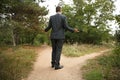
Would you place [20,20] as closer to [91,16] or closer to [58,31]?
[91,16]

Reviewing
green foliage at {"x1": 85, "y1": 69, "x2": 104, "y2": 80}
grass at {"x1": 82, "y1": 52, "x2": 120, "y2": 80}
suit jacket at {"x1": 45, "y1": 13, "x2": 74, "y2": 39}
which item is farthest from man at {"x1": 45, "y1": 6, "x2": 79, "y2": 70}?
green foliage at {"x1": 85, "y1": 69, "x2": 104, "y2": 80}

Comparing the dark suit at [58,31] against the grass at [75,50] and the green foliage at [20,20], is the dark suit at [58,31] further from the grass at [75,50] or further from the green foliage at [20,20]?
the grass at [75,50]

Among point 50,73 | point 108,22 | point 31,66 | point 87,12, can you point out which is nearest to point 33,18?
point 87,12

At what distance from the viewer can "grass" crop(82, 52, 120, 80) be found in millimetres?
8284

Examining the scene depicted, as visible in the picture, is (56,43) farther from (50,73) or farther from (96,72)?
(96,72)

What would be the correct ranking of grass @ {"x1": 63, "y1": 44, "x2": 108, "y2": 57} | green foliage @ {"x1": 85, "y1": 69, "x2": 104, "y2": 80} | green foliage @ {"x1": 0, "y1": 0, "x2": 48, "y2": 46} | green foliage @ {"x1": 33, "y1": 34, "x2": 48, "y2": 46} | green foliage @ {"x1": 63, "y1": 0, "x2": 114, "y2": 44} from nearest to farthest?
1. green foliage @ {"x1": 85, "y1": 69, "x2": 104, "y2": 80}
2. green foliage @ {"x1": 0, "y1": 0, "x2": 48, "y2": 46}
3. grass @ {"x1": 63, "y1": 44, "x2": 108, "y2": 57}
4. green foliage @ {"x1": 63, "y1": 0, "x2": 114, "y2": 44}
5. green foliage @ {"x1": 33, "y1": 34, "x2": 48, "y2": 46}

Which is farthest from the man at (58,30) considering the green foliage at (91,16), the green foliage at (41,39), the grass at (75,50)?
the green foliage at (41,39)

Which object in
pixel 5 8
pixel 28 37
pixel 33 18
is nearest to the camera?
pixel 5 8

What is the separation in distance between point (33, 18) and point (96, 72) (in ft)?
42.7

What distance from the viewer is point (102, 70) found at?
357 inches

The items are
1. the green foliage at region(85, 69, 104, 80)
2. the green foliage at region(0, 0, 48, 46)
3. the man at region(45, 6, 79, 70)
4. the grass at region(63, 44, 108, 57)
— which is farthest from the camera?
the grass at region(63, 44, 108, 57)

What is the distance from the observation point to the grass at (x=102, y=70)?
8.28 meters

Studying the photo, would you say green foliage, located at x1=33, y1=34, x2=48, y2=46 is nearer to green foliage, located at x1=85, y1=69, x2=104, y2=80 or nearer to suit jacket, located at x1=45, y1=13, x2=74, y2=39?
suit jacket, located at x1=45, y1=13, x2=74, y2=39

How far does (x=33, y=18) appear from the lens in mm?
21062
